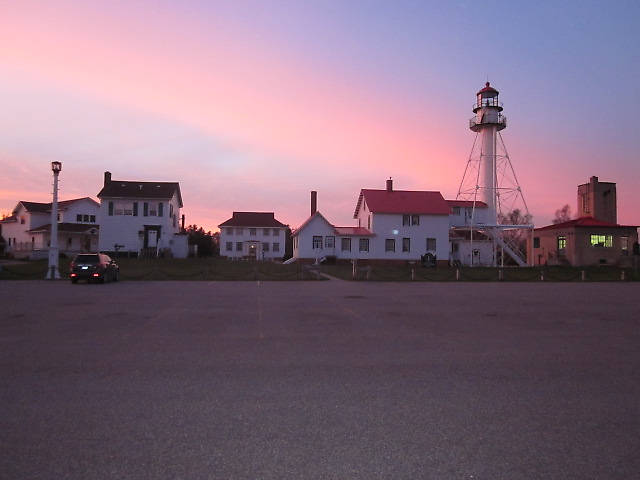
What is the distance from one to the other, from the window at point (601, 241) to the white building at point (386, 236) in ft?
52.7

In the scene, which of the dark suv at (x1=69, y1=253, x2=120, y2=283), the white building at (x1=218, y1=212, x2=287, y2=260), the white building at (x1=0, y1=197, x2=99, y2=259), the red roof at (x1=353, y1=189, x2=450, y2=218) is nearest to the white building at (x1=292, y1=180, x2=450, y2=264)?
the red roof at (x1=353, y1=189, x2=450, y2=218)

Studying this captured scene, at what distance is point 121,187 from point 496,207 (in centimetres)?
4159

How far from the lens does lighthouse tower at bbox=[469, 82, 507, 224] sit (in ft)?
182

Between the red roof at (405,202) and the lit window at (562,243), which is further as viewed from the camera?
the lit window at (562,243)

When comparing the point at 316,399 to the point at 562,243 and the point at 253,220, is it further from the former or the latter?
the point at 253,220

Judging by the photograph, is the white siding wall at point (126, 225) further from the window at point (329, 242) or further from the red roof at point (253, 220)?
the window at point (329, 242)

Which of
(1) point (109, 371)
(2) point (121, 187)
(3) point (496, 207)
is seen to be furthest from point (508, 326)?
(2) point (121, 187)

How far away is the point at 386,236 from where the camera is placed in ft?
183

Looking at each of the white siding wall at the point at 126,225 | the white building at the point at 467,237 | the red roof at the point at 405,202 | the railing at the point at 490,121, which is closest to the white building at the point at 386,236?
the red roof at the point at 405,202

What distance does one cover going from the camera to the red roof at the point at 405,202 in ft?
183

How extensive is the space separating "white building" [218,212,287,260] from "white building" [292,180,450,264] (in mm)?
15966

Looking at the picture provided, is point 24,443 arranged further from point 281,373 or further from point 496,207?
point 496,207

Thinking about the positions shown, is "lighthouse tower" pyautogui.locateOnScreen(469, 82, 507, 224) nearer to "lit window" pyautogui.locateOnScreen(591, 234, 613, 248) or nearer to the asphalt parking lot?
"lit window" pyautogui.locateOnScreen(591, 234, 613, 248)

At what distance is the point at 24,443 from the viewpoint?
4.89 meters
